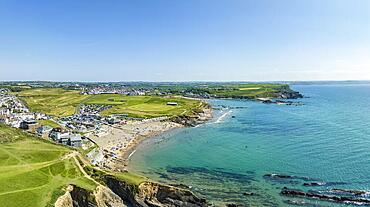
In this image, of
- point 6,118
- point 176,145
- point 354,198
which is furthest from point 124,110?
point 354,198

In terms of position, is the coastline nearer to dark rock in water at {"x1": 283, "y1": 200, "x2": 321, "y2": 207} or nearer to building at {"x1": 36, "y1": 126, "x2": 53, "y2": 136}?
building at {"x1": 36, "y1": 126, "x2": 53, "y2": 136}

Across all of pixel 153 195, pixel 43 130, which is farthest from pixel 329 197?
pixel 43 130

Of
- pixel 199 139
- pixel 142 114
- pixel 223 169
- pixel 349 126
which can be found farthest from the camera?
pixel 142 114

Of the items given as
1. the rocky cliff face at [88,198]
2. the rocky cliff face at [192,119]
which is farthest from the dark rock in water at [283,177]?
the rocky cliff face at [192,119]

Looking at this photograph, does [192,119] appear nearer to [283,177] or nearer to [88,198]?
[283,177]

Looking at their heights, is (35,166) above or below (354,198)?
above

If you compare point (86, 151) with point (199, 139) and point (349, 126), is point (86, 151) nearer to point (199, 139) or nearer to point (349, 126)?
point (199, 139)
